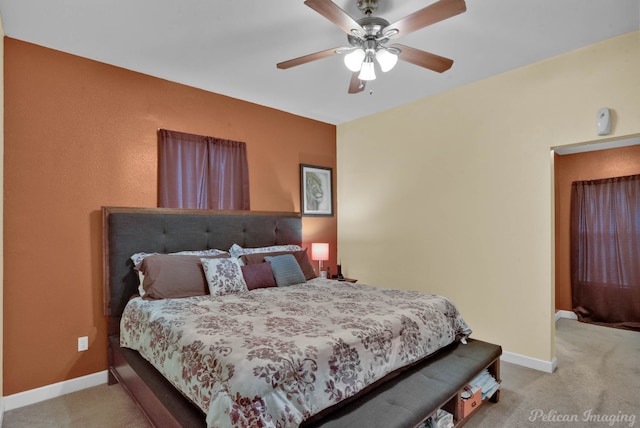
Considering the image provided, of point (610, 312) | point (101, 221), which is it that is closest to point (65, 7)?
point (101, 221)

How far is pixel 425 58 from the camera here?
2240 mm

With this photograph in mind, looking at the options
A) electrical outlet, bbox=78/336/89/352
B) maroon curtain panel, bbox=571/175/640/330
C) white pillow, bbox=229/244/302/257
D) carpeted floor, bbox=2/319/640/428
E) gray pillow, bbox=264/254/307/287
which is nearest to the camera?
carpeted floor, bbox=2/319/640/428

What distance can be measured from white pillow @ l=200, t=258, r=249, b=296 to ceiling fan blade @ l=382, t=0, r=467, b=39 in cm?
214

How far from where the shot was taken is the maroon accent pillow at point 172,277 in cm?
258

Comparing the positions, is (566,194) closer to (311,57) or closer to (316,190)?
(316,190)

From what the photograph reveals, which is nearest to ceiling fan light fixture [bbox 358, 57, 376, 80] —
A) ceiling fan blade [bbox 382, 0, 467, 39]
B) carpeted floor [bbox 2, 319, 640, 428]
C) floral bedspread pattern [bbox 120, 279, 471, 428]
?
ceiling fan blade [bbox 382, 0, 467, 39]

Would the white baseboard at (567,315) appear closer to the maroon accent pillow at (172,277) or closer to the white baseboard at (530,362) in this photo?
the white baseboard at (530,362)

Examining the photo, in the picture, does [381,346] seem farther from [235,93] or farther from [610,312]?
[610,312]

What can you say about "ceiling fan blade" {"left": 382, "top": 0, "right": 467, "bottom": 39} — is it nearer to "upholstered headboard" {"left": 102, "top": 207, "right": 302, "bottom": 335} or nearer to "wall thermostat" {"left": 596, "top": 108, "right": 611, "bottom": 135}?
"wall thermostat" {"left": 596, "top": 108, "right": 611, "bottom": 135}

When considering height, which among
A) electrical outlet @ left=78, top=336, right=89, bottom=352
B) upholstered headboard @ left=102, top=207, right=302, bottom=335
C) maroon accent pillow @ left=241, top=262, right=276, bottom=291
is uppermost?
upholstered headboard @ left=102, top=207, right=302, bottom=335

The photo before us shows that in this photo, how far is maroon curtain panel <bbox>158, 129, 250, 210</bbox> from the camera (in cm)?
322

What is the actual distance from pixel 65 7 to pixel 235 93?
1643mm

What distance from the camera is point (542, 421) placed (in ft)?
7.25

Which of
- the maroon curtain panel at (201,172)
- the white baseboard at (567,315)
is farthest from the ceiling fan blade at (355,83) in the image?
the white baseboard at (567,315)
